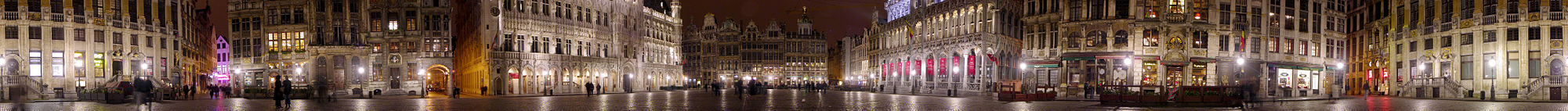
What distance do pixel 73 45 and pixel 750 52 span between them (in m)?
101

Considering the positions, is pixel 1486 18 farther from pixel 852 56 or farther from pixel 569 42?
pixel 852 56

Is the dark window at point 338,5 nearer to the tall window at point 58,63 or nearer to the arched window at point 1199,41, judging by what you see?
the tall window at point 58,63

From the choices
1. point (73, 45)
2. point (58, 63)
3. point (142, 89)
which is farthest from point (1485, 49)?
point (58, 63)

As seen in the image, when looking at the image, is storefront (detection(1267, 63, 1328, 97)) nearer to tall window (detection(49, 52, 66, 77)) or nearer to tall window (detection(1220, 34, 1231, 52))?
tall window (detection(1220, 34, 1231, 52))

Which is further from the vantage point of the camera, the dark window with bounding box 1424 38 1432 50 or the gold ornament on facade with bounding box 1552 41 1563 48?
the dark window with bounding box 1424 38 1432 50

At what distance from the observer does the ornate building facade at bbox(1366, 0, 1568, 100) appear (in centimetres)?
4603

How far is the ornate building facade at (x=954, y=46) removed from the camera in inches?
2603

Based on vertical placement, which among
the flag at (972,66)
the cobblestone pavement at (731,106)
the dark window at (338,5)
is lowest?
the cobblestone pavement at (731,106)

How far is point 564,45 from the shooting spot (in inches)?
2749

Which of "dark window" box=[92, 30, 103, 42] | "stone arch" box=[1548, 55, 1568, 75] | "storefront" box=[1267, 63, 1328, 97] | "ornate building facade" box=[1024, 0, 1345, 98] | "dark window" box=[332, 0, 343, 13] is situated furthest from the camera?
"dark window" box=[332, 0, 343, 13]

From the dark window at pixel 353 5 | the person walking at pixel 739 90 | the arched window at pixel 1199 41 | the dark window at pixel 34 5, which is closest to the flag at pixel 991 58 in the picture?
the arched window at pixel 1199 41

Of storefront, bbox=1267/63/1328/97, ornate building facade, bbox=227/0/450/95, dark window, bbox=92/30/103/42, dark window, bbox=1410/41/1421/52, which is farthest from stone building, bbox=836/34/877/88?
dark window, bbox=92/30/103/42

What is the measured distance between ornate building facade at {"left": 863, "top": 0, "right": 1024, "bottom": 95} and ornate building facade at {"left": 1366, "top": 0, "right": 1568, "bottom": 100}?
15875 millimetres

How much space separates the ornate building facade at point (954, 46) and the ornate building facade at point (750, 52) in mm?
67081
